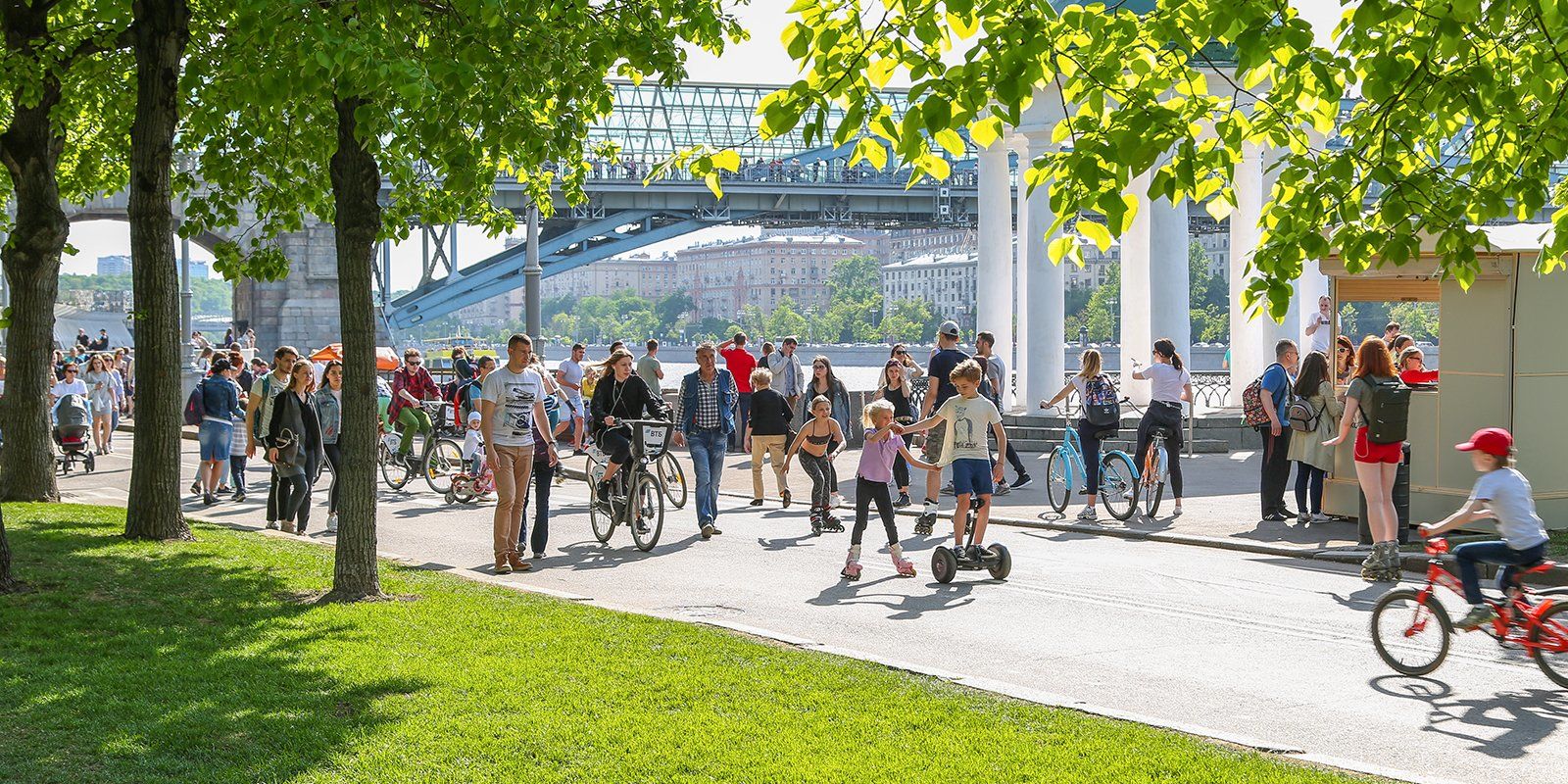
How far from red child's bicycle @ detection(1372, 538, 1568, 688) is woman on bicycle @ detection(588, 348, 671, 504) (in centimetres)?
692

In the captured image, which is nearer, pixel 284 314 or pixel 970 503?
pixel 970 503

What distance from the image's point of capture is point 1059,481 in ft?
52.3

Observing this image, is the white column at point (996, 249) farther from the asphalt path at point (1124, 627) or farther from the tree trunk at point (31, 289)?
the tree trunk at point (31, 289)

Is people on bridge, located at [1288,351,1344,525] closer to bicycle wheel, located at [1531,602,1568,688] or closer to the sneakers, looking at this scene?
the sneakers

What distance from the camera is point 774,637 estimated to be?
8.64m

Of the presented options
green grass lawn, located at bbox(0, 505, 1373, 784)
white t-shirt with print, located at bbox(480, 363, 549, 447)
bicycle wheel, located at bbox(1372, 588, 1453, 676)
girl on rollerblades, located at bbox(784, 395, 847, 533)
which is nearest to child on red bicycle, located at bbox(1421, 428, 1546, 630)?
bicycle wheel, located at bbox(1372, 588, 1453, 676)

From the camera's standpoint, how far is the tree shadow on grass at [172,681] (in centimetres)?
593

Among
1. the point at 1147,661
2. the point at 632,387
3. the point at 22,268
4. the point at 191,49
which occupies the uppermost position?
the point at 191,49

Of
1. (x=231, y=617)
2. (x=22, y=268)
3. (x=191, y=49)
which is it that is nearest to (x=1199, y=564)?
(x=231, y=617)

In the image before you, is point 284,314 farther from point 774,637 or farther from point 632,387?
point 774,637

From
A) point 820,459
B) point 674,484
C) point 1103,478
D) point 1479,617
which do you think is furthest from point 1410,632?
point 674,484

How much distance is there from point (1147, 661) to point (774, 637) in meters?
1.98

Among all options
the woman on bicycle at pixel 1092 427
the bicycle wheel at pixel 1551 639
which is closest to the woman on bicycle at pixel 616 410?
the woman on bicycle at pixel 1092 427

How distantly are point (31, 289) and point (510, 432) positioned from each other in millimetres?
6145
